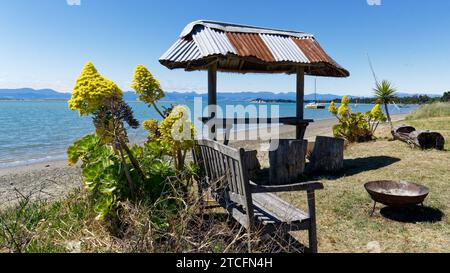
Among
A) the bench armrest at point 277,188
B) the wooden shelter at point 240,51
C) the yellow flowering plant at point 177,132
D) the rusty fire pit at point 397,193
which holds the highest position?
the wooden shelter at point 240,51

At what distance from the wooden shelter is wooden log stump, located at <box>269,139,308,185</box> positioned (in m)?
0.94

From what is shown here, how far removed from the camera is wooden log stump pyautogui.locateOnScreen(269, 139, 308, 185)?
23.2ft

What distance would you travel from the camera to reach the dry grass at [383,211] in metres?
3.95

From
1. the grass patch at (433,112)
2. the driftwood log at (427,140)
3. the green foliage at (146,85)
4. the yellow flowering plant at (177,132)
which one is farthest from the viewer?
the grass patch at (433,112)

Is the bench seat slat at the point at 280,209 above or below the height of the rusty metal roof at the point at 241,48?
below

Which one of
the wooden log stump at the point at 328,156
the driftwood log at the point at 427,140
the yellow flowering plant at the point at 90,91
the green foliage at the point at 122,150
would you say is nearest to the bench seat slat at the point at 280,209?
the green foliage at the point at 122,150

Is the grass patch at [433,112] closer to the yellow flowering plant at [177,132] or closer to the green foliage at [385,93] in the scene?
the green foliage at [385,93]

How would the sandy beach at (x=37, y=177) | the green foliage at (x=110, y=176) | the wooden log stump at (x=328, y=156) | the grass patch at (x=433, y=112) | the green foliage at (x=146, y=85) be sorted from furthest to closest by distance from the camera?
the grass patch at (x=433, y=112), the sandy beach at (x=37, y=177), the wooden log stump at (x=328, y=156), the green foliage at (x=146, y=85), the green foliage at (x=110, y=176)

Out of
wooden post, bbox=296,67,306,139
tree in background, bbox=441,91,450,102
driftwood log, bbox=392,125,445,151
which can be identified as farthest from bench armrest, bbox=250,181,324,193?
tree in background, bbox=441,91,450,102

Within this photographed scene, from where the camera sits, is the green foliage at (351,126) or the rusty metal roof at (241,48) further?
the green foliage at (351,126)

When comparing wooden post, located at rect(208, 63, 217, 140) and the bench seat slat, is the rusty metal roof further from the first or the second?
the bench seat slat

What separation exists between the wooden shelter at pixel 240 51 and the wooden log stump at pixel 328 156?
79cm
